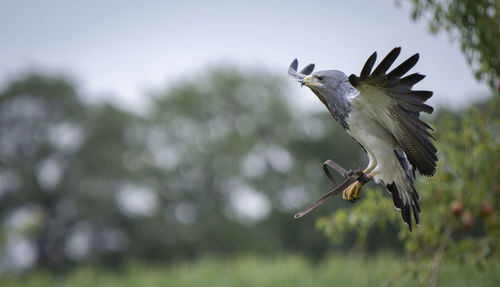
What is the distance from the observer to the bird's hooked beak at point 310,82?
6.76 feet

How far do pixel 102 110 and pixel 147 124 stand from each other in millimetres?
2796

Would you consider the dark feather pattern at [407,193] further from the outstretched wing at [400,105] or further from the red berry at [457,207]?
the red berry at [457,207]

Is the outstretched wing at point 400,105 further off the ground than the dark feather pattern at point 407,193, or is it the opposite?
the outstretched wing at point 400,105

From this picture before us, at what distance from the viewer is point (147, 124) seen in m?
26.9

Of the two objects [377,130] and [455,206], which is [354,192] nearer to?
[377,130]

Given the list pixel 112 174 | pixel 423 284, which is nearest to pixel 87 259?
pixel 112 174

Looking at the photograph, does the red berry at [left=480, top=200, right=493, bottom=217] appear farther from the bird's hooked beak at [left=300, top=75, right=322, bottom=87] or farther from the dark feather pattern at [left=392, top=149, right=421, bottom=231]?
the bird's hooked beak at [left=300, top=75, right=322, bottom=87]

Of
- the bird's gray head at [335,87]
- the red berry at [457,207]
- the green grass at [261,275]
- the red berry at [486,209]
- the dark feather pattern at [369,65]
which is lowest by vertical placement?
the green grass at [261,275]

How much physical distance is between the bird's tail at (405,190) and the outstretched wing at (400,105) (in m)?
0.09

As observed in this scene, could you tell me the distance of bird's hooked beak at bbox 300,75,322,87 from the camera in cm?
206

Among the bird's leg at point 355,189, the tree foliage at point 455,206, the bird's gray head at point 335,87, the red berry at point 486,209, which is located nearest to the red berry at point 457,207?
the tree foliage at point 455,206

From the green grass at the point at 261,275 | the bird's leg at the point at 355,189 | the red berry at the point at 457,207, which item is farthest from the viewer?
the green grass at the point at 261,275

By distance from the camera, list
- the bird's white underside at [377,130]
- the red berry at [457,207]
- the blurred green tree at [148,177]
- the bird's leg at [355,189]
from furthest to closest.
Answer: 1. the blurred green tree at [148,177]
2. the red berry at [457,207]
3. the bird's leg at [355,189]
4. the bird's white underside at [377,130]

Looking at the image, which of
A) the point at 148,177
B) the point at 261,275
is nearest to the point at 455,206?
the point at 261,275
